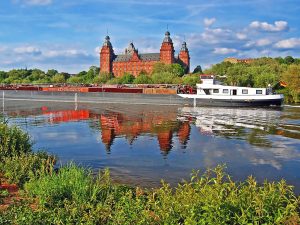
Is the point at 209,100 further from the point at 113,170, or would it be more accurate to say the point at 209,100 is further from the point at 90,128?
the point at 113,170

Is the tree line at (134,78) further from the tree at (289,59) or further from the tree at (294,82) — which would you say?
the tree at (289,59)

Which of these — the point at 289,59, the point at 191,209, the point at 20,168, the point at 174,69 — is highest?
the point at 289,59

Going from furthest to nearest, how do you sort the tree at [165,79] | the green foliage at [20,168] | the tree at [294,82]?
the tree at [165,79]
the tree at [294,82]
the green foliage at [20,168]

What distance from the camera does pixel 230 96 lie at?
50.7m

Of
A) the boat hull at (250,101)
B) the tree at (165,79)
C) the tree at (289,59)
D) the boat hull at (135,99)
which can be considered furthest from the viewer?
the tree at (289,59)

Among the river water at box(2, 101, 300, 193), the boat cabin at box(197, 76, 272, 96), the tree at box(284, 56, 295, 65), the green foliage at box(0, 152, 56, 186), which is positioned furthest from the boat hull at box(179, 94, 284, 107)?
the tree at box(284, 56, 295, 65)

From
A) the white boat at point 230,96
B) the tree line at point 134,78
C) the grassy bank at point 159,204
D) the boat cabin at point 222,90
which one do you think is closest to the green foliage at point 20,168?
the grassy bank at point 159,204

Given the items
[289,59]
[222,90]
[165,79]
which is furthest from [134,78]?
[222,90]

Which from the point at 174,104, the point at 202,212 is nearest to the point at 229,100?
the point at 174,104

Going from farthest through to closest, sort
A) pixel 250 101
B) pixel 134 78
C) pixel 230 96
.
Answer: pixel 134 78
pixel 230 96
pixel 250 101

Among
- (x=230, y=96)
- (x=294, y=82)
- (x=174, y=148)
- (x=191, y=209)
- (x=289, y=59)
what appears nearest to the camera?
(x=191, y=209)

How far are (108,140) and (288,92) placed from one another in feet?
187

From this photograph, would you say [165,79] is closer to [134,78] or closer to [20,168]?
[134,78]

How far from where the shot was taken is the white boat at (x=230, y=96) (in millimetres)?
49844
